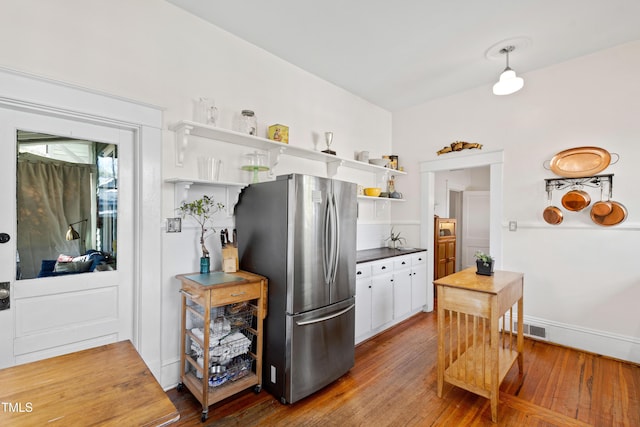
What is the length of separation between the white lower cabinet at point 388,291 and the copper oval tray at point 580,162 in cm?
184

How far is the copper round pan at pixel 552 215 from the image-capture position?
10.5 feet

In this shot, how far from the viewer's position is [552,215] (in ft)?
10.6

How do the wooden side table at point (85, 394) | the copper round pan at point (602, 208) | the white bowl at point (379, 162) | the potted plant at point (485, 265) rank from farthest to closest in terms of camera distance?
the white bowl at point (379, 162), the copper round pan at point (602, 208), the potted plant at point (485, 265), the wooden side table at point (85, 394)

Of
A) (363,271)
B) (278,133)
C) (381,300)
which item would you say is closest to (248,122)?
(278,133)

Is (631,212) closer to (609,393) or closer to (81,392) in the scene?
(609,393)

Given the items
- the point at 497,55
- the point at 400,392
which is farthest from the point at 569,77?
the point at 400,392

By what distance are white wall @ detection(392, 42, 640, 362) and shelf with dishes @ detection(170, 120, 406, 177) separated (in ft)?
5.53

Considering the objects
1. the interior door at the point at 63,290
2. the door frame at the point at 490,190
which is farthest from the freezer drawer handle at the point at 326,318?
the door frame at the point at 490,190

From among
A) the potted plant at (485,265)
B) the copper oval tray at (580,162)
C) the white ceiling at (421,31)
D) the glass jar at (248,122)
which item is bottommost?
the potted plant at (485,265)

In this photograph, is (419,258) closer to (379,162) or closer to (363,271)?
(363,271)

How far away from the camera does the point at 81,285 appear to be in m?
2.06

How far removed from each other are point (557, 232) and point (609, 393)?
5.08 feet

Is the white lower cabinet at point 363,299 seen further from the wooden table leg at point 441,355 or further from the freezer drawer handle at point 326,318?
the wooden table leg at point 441,355

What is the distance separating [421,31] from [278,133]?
1.57m
